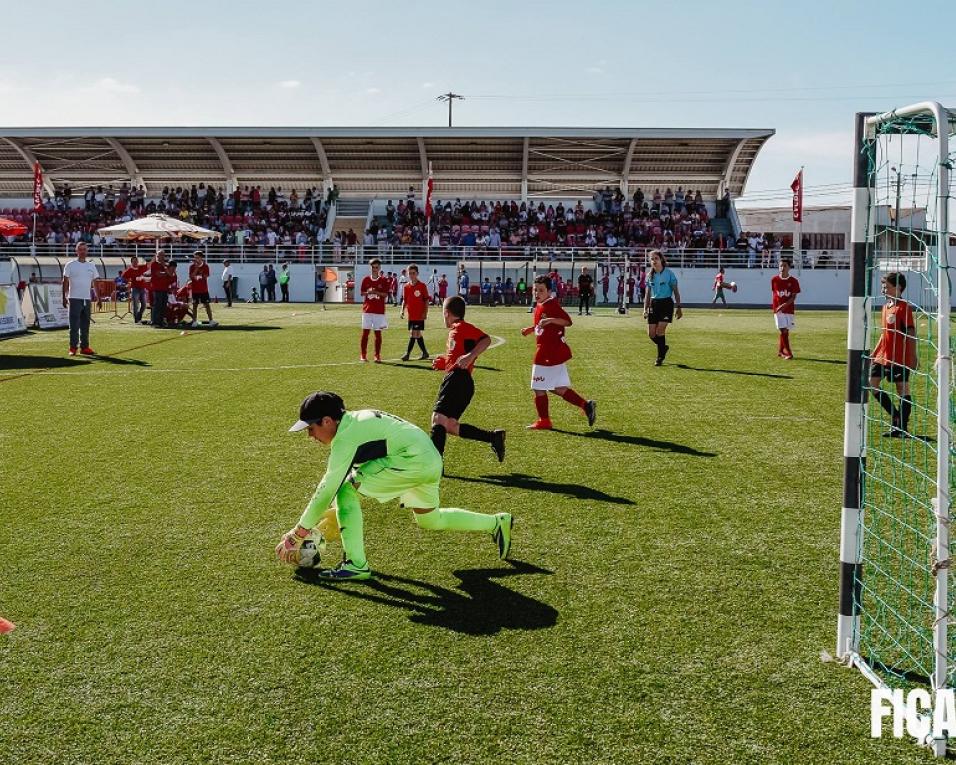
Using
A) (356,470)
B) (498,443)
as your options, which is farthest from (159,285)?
(356,470)

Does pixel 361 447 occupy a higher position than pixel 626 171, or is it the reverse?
pixel 626 171

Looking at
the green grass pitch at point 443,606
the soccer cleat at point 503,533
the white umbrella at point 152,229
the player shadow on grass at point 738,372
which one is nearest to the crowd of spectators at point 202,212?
the white umbrella at point 152,229

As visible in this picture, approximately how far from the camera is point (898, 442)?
31.1ft

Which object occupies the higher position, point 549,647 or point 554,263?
point 554,263

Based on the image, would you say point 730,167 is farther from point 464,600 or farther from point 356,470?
point 464,600

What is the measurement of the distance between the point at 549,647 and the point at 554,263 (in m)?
42.6

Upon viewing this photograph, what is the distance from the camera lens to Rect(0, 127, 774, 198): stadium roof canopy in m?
49.9

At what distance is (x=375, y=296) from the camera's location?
1712 centimetres

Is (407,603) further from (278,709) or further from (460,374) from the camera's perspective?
(460,374)

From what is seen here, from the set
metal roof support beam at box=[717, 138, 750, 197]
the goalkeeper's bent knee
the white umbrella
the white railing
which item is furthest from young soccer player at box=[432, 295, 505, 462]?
metal roof support beam at box=[717, 138, 750, 197]

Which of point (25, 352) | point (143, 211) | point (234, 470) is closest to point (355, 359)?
point (25, 352)

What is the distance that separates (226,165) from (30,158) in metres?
11.2

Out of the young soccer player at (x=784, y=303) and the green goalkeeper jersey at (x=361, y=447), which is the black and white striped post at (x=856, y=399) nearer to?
the green goalkeeper jersey at (x=361, y=447)

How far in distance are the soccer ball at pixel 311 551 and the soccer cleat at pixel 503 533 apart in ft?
3.66
